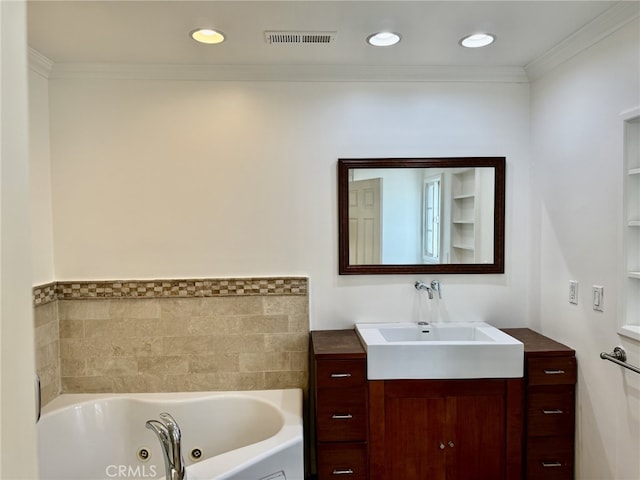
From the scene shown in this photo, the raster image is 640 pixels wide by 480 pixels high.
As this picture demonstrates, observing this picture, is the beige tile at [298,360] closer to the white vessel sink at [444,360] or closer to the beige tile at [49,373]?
the white vessel sink at [444,360]

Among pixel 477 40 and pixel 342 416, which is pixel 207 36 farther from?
pixel 342 416

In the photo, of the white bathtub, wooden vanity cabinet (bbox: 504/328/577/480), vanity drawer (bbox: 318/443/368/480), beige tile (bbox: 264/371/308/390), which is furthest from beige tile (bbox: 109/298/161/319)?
wooden vanity cabinet (bbox: 504/328/577/480)

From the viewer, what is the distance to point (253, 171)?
2.70 metres

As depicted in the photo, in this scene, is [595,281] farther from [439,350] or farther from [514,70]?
[514,70]

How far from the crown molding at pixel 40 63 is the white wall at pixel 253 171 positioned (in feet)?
0.24

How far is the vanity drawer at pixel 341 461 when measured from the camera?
2291 millimetres

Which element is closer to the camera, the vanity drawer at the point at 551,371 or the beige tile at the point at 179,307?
the vanity drawer at the point at 551,371

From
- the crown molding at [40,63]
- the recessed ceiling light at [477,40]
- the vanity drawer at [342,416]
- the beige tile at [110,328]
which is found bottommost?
the vanity drawer at [342,416]

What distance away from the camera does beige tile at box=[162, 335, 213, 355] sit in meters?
2.70

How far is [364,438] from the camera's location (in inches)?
90.3

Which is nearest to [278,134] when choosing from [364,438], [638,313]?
[364,438]

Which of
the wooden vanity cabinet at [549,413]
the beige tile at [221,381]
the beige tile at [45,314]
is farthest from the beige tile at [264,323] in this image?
the wooden vanity cabinet at [549,413]

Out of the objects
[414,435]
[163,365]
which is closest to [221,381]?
[163,365]

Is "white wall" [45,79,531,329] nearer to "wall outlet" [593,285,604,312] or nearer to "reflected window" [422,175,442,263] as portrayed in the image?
"reflected window" [422,175,442,263]
